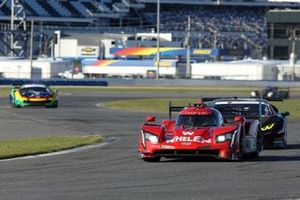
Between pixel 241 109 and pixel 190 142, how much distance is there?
5.07 m

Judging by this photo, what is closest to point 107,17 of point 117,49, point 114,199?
point 117,49

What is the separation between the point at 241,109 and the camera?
2319cm

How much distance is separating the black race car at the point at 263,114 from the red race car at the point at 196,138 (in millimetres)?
3361

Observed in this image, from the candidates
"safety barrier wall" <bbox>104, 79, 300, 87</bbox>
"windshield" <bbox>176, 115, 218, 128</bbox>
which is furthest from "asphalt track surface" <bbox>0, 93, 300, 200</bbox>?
"safety barrier wall" <bbox>104, 79, 300, 87</bbox>

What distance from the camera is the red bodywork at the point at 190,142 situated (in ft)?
60.1

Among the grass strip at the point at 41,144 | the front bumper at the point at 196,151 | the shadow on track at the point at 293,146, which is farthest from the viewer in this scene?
the shadow on track at the point at 293,146

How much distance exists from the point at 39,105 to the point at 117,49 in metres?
85.8

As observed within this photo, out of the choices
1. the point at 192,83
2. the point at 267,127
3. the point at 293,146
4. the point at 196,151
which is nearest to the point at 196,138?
the point at 196,151

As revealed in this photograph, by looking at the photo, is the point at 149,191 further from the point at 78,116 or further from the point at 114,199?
the point at 78,116

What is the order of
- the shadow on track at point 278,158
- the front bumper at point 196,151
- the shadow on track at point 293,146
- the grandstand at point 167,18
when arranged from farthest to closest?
the grandstand at point 167,18 → the shadow on track at point 293,146 → the shadow on track at point 278,158 → the front bumper at point 196,151

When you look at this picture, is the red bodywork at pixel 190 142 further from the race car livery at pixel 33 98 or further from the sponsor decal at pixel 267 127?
the race car livery at pixel 33 98

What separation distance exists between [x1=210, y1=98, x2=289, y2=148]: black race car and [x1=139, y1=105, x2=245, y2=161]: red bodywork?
3.77m

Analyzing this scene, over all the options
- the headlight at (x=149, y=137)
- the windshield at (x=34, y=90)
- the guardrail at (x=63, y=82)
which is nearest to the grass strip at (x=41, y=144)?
the headlight at (x=149, y=137)

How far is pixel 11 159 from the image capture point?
19328 mm
